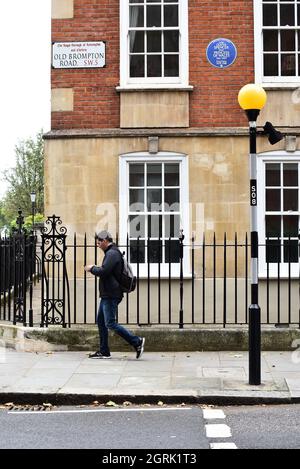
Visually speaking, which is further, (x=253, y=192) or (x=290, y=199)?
(x=290, y=199)

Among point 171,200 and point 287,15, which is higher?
point 287,15

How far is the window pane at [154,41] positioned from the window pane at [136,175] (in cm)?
209

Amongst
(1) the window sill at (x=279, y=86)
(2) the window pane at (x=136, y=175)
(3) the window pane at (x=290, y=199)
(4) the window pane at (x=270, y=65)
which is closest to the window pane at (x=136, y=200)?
(2) the window pane at (x=136, y=175)

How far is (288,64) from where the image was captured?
13469 millimetres

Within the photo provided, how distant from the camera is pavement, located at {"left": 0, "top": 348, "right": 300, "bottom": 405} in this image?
8.67 meters

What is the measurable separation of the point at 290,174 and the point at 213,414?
6374 mm

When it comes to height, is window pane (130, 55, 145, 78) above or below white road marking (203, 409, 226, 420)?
above

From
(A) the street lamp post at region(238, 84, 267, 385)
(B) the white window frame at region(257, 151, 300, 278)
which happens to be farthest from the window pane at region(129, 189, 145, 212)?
(A) the street lamp post at region(238, 84, 267, 385)

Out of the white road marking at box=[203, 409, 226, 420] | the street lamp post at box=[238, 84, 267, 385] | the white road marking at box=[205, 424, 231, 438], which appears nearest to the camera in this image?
the white road marking at box=[205, 424, 231, 438]

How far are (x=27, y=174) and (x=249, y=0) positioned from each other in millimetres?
46877

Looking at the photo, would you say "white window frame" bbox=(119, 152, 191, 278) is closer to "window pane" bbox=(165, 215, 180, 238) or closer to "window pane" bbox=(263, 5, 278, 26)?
"window pane" bbox=(165, 215, 180, 238)

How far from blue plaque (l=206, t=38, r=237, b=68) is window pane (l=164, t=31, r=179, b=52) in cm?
60

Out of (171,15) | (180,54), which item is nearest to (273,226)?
(180,54)

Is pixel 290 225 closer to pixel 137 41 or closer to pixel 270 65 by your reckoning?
pixel 270 65
